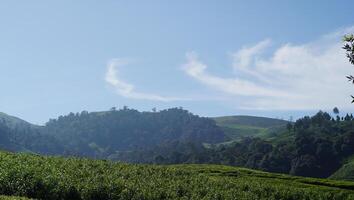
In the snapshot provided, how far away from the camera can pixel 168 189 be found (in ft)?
148

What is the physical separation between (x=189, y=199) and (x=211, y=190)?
4733 millimetres

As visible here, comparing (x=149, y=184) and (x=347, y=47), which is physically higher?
(x=347, y=47)

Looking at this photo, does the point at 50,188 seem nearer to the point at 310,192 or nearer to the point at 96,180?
the point at 96,180

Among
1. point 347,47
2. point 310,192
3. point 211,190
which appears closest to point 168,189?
point 211,190

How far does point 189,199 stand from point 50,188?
1221cm

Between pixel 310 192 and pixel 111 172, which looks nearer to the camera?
pixel 111 172

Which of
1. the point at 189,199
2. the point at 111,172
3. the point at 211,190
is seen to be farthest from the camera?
the point at 111,172

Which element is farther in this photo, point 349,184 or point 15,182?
point 349,184

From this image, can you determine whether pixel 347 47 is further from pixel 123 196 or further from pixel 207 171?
pixel 207 171

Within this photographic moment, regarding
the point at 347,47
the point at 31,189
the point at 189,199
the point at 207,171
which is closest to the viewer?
the point at 347,47

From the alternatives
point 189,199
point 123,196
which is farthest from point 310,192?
point 123,196

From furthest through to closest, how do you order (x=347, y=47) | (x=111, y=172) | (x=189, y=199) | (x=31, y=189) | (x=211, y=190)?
1. (x=111, y=172)
2. (x=211, y=190)
3. (x=189, y=199)
4. (x=31, y=189)
5. (x=347, y=47)

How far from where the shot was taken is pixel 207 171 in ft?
260

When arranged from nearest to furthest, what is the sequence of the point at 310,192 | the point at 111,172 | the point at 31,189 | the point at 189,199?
the point at 31,189 → the point at 189,199 → the point at 111,172 → the point at 310,192
